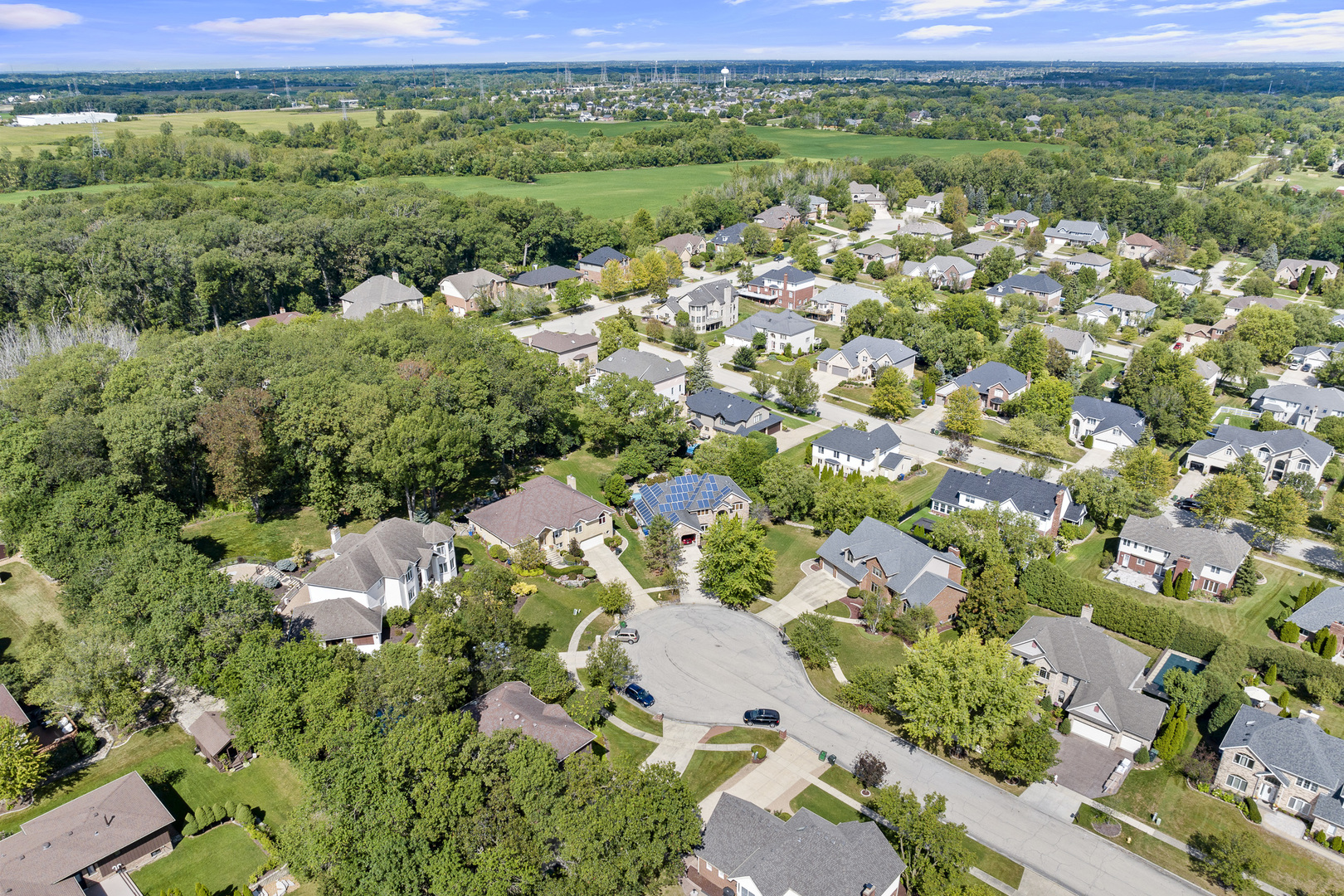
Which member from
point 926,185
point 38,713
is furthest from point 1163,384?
point 926,185

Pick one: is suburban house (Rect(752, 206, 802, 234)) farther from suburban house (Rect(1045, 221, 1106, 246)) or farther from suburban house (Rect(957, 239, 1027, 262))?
suburban house (Rect(1045, 221, 1106, 246))

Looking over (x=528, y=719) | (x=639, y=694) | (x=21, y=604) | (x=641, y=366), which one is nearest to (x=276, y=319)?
(x=641, y=366)

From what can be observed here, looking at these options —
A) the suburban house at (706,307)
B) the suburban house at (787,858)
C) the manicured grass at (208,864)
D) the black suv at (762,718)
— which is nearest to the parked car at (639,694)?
the black suv at (762,718)

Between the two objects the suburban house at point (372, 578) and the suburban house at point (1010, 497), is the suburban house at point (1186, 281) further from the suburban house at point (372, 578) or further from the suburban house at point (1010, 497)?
the suburban house at point (372, 578)

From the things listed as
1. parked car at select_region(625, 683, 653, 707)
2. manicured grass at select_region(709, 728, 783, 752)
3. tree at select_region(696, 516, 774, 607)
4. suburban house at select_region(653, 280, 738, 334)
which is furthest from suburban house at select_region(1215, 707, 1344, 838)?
suburban house at select_region(653, 280, 738, 334)

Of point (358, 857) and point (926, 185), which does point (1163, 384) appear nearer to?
point (358, 857)

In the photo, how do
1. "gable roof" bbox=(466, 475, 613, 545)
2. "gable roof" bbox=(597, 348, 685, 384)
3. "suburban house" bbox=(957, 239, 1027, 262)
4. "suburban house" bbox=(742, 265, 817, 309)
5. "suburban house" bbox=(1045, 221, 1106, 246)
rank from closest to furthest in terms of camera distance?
"gable roof" bbox=(466, 475, 613, 545)
"gable roof" bbox=(597, 348, 685, 384)
"suburban house" bbox=(742, 265, 817, 309)
"suburban house" bbox=(957, 239, 1027, 262)
"suburban house" bbox=(1045, 221, 1106, 246)

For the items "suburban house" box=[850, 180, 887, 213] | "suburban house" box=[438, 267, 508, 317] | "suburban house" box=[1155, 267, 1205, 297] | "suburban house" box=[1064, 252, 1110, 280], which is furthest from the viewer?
"suburban house" box=[850, 180, 887, 213]
